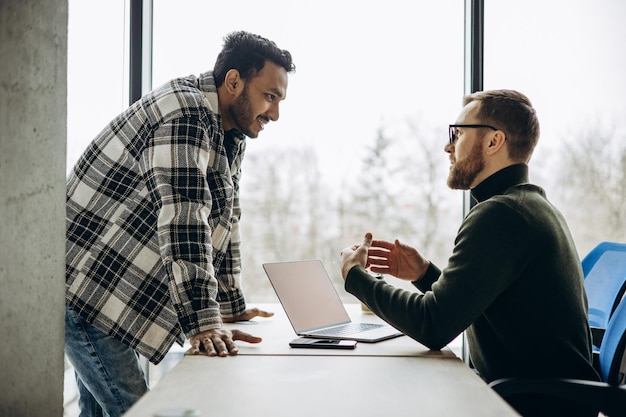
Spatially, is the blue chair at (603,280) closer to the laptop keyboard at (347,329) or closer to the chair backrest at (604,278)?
the chair backrest at (604,278)

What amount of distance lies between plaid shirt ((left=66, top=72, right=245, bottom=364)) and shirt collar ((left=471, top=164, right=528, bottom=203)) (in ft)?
2.63

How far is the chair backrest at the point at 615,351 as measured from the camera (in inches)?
65.4

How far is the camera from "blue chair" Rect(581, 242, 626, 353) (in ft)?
7.20

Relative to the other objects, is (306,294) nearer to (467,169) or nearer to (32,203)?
(467,169)

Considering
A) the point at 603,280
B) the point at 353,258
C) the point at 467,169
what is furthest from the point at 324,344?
the point at 603,280

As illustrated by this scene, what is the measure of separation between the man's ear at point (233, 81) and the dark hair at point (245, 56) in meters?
0.02

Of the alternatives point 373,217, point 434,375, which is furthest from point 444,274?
point 373,217

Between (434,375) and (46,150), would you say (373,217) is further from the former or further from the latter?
(46,150)

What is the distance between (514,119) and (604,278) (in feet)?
2.25

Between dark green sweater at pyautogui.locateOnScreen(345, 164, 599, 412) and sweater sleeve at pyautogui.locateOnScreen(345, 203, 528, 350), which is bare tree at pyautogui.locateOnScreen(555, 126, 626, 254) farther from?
sweater sleeve at pyautogui.locateOnScreen(345, 203, 528, 350)

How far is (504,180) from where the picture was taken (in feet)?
6.43

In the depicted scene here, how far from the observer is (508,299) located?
175 cm

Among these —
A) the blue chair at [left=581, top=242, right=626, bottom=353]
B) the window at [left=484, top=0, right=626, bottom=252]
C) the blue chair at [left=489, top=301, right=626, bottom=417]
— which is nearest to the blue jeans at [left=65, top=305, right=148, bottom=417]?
the blue chair at [left=489, top=301, right=626, bottom=417]

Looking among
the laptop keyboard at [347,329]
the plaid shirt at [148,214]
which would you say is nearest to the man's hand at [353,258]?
the laptop keyboard at [347,329]
